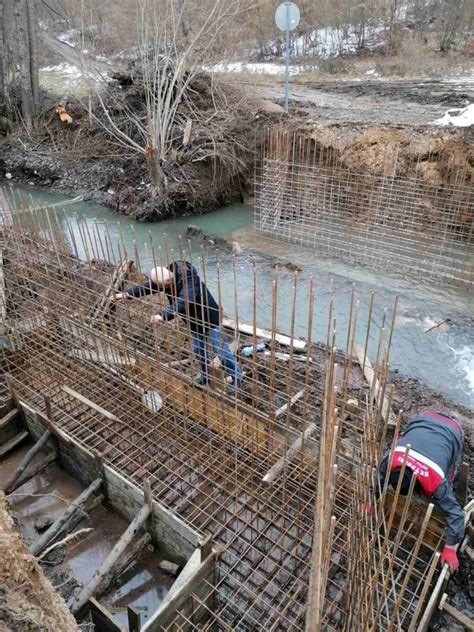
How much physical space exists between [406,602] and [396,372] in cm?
315

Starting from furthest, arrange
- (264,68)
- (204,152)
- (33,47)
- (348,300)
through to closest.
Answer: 1. (264,68)
2. (33,47)
3. (204,152)
4. (348,300)

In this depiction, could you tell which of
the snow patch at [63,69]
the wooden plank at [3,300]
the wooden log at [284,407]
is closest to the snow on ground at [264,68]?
the snow patch at [63,69]

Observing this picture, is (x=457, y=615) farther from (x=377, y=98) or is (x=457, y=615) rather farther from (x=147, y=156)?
(x=377, y=98)

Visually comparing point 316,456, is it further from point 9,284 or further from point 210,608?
point 9,284

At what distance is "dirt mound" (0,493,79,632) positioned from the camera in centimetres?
143

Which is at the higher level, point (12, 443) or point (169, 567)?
point (12, 443)

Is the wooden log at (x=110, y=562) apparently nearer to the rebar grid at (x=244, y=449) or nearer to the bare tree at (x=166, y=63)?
the rebar grid at (x=244, y=449)

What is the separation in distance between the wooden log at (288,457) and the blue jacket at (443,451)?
585 mm

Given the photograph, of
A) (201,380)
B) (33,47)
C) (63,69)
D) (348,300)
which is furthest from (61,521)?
(63,69)

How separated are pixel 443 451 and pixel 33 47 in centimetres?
1669

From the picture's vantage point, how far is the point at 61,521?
11.9ft

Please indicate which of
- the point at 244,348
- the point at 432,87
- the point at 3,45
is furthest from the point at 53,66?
the point at 244,348

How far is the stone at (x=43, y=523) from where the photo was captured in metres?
3.94

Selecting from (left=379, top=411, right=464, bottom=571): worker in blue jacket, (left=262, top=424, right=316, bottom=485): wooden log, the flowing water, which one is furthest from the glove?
the flowing water
